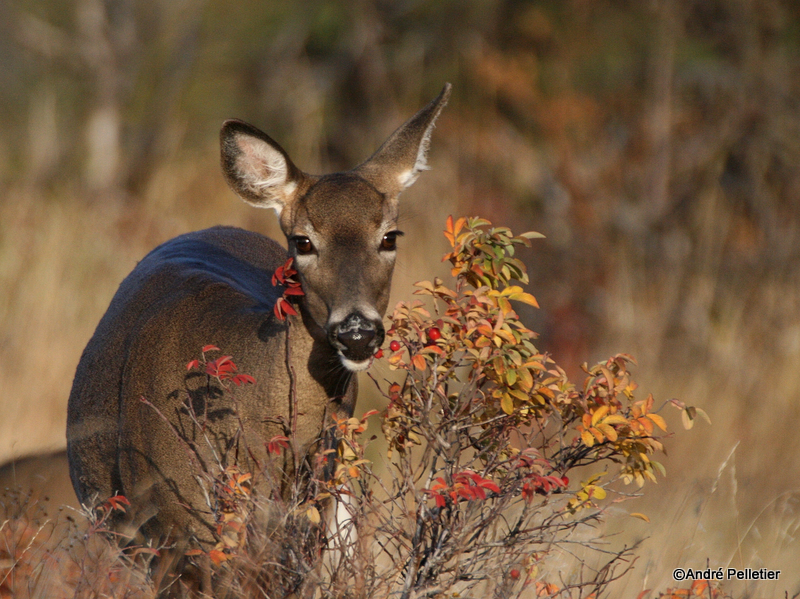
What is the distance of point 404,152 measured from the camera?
407 cm

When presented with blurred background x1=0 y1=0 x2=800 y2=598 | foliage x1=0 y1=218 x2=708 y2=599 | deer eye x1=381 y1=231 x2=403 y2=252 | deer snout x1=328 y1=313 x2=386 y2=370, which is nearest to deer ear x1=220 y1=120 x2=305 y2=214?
deer eye x1=381 y1=231 x2=403 y2=252

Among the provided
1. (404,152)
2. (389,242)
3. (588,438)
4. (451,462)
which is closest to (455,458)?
(451,462)

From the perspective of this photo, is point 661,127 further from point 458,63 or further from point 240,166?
point 240,166

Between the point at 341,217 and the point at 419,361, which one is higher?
the point at 341,217

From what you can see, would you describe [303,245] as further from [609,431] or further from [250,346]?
[609,431]

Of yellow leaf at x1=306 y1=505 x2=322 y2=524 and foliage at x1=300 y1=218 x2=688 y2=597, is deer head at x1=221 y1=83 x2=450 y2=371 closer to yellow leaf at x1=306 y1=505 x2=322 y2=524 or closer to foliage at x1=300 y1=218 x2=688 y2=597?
foliage at x1=300 y1=218 x2=688 y2=597

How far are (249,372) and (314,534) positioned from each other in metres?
0.69

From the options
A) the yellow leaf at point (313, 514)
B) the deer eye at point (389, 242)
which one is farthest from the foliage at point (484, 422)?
the deer eye at point (389, 242)

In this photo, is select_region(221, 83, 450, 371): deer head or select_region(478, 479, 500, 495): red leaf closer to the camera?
select_region(478, 479, 500, 495): red leaf

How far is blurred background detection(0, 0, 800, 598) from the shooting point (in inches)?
246

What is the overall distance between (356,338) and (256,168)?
1040 millimetres

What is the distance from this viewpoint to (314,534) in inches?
128

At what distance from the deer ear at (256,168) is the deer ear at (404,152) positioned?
0.30 m

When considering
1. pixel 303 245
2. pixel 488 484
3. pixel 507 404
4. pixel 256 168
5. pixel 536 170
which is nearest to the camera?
pixel 488 484
